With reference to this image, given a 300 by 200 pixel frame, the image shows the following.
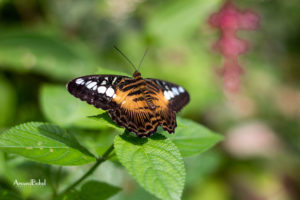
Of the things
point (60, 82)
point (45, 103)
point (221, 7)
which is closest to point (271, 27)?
point (221, 7)

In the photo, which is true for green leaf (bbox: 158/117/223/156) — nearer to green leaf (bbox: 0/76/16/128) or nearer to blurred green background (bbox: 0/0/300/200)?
blurred green background (bbox: 0/0/300/200)

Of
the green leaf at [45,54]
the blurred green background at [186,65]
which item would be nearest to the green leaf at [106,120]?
the blurred green background at [186,65]

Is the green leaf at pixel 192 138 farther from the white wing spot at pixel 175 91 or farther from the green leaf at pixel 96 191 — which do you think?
the green leaf at pixel 96 191

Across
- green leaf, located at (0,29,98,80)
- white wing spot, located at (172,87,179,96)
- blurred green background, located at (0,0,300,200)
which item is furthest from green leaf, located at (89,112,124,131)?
green leaf, located at (0,29,98,80)

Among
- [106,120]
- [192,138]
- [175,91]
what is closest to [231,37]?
[175,91]

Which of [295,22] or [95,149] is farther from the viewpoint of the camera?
[295,22]

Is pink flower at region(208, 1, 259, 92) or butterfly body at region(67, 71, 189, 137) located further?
pink flower at region(208, 1, 259, 92)

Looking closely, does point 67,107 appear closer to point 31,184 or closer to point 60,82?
point 31,184

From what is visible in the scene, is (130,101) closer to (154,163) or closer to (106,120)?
(106,120)
